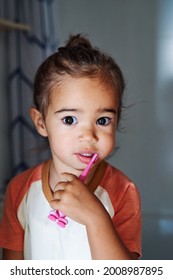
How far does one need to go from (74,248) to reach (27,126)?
2.01 ft

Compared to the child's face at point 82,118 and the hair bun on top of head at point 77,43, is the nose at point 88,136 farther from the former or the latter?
the hair bun on top of head at point 77,43

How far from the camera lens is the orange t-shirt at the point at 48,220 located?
0.52m

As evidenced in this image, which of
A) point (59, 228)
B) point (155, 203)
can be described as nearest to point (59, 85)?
point (59, 228)

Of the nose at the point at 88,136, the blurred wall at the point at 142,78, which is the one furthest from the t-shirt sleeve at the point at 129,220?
the blurred wall at the point at 142,78

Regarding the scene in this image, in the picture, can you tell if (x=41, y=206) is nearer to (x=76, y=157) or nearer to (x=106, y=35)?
(x=76, y=157)

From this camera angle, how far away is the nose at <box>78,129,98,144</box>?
46cm

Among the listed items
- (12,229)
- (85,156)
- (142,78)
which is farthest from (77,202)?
(142,78)

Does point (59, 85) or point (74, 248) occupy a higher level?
point (59, 85)

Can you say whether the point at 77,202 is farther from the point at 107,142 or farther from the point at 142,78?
the point at 142,78

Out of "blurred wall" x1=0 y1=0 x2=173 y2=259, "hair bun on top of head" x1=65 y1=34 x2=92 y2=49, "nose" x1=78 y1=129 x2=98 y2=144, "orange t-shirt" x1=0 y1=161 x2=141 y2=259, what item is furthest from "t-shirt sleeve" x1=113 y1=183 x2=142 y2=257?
"blurred wall" x1=0 y1=0 x2=173 y2=259

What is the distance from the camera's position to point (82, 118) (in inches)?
18.5
